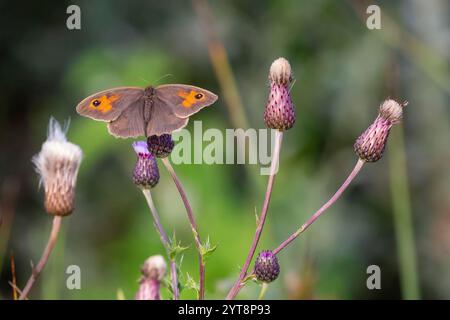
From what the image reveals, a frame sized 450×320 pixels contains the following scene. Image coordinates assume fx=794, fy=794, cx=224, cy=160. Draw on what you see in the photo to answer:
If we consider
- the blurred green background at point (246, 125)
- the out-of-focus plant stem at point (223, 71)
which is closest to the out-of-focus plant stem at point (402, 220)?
the blurred green background at point (246, 125)

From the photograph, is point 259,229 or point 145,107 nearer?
point 259,229

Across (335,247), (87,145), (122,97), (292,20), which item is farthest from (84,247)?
(122,97)

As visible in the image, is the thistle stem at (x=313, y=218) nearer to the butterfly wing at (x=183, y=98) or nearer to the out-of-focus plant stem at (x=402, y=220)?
the butterfly wing at (x=183, y=98)

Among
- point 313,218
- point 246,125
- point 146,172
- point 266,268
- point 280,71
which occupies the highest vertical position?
point 246,125

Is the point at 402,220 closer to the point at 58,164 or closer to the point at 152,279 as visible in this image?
the point at 152,279

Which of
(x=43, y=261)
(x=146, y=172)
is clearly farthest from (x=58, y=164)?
(x=43, y=261)

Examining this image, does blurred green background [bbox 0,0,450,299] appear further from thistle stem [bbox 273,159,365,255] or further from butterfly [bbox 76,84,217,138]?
thistle stem [bbox 273,159,365,255]
